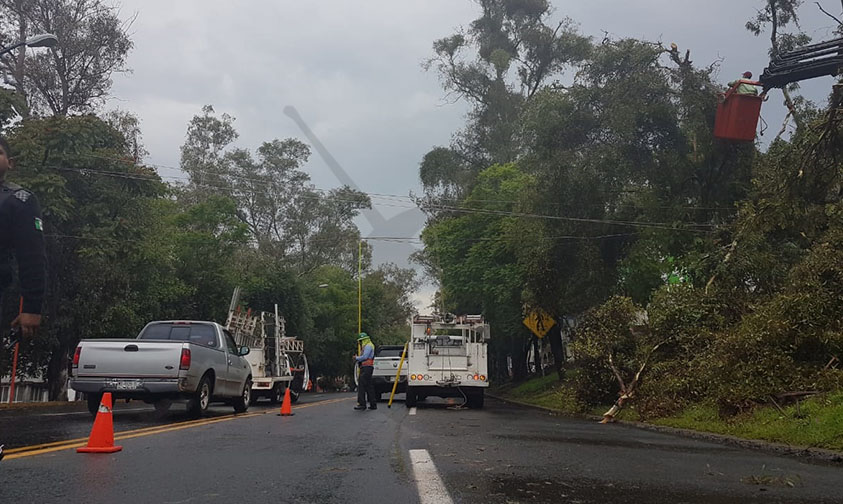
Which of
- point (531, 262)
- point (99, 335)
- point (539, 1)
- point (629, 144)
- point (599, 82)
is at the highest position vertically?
point (539, 1)

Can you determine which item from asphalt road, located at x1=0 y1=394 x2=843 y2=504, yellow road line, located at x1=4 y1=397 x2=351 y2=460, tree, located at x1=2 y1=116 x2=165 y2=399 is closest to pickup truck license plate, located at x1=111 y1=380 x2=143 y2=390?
yellow road line, located at x1=4 y1=397 x2=351 y2=460

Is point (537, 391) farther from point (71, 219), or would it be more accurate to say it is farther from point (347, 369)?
point (347, 369)

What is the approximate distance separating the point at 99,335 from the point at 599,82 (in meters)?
19.5

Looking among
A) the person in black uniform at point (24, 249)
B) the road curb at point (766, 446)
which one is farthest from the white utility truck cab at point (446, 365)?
the person in black uniform at point (24, 249)

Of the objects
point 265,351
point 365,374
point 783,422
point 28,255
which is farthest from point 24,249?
point 265,351

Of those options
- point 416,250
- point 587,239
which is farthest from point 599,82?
point 416,250

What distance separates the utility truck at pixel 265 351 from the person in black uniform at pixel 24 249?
1785 cm

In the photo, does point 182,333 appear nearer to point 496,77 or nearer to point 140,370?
point 140,370

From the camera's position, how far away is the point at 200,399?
13.2 metres

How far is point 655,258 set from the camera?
26.2m

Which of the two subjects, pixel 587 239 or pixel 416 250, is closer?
pixel 587 239

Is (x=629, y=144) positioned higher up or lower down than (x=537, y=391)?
higher up

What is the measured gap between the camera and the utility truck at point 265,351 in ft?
78.2

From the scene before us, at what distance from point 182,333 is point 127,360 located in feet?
7.75
